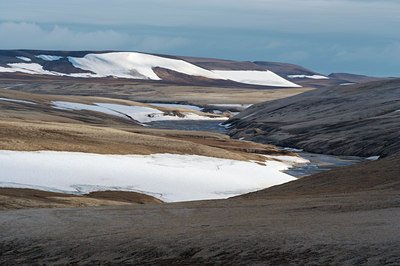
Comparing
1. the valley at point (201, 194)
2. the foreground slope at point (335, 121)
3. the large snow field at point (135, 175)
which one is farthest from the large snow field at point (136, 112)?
the large snow field at point (135, 175)

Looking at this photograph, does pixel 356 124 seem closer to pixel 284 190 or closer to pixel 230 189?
pixel 230 189

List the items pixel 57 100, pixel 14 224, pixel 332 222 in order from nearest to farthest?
pixel 332 222 → pixel 14 224 → pixel 57 100

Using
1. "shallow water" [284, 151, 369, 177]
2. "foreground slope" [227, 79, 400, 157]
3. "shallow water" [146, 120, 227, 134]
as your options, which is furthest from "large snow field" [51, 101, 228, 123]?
"shallow water" [284, 151, 369, 177]

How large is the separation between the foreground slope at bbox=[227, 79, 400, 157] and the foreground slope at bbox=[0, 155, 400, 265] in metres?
34.1

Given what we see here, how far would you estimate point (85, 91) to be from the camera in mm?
161000

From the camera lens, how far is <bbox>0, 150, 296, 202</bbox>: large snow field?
2322cm

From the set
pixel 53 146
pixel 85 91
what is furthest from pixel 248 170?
pixel 85 91

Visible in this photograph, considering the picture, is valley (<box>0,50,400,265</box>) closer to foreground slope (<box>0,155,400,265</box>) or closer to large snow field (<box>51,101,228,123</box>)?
foreground slope (<box>0,155,400,265</box>)

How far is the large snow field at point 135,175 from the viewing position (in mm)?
23219

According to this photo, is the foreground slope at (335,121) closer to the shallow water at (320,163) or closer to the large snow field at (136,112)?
the shallow water at (320,163)

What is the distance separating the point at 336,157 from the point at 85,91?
124 meters

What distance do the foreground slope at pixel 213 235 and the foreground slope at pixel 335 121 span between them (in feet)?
112

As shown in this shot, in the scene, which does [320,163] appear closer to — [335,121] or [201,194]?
[201,194]

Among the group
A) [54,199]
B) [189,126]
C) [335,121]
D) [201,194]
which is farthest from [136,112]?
[54,199]
